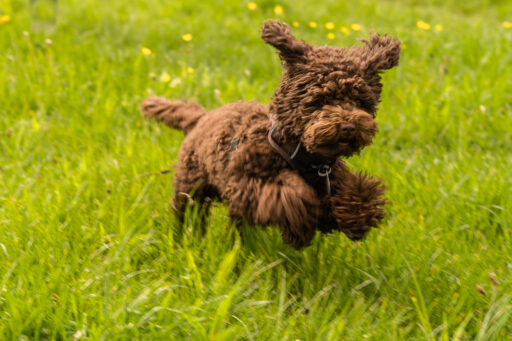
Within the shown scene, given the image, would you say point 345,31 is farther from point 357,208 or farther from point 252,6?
point 357,208

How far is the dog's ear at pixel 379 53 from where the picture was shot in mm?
2683

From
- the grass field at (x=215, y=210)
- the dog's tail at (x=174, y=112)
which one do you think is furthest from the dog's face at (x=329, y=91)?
the dog's tail at (x=174, y=112)

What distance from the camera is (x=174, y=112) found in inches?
154

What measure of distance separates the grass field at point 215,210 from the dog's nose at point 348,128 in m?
0.79

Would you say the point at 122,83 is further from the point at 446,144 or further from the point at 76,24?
the point at 446,144

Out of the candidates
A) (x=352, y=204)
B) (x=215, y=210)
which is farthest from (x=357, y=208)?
(x=215, y=210)

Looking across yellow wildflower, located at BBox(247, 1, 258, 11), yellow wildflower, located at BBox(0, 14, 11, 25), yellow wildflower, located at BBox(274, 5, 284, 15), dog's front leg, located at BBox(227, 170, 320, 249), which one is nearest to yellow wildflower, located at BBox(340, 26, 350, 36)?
yellow wildflower, located at BBox(274, 5, 284, 15)

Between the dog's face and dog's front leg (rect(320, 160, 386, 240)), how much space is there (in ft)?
0.89

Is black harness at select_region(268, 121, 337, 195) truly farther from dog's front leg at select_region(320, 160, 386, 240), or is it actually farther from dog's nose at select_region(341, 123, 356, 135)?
dog's nose at select_region(341, 123, 356, 135)

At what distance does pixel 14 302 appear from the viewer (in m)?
2.44

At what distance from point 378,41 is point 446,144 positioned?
2.15 metres

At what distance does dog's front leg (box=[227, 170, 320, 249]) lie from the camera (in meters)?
2.67

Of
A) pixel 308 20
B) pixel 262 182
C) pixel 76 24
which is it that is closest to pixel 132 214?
pixel 262 182

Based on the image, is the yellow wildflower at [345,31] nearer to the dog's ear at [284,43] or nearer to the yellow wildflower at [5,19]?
the yellow wildflower at [5,19]
